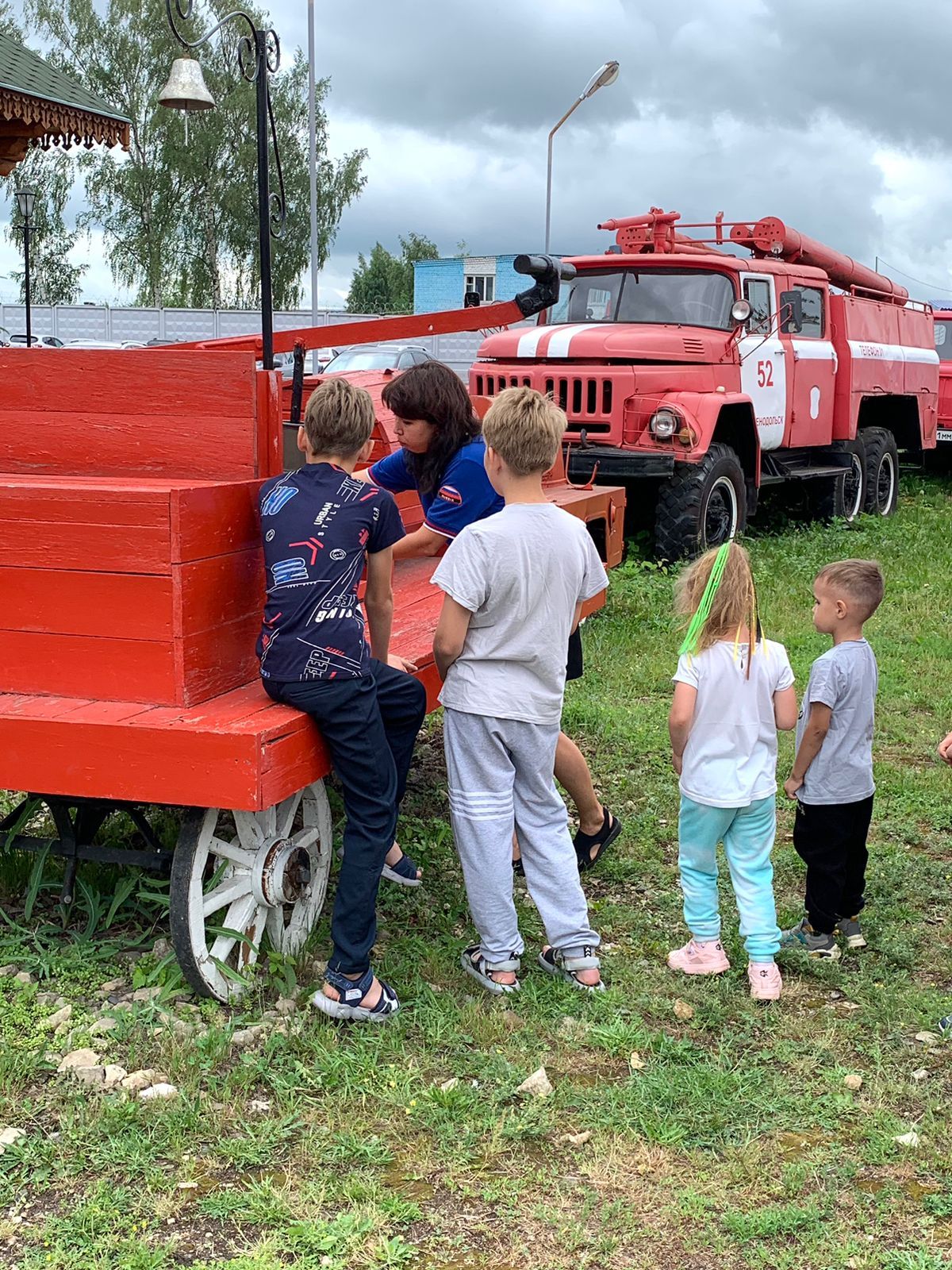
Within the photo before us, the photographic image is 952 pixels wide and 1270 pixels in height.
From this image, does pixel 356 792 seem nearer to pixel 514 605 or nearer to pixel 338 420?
pixel 514 605

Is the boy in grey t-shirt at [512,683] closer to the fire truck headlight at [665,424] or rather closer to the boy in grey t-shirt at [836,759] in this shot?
the boy in grey t-shirt at [836,759]

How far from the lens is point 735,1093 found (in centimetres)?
296

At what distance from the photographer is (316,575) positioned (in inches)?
124

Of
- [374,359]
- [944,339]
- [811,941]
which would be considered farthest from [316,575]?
[944,339]

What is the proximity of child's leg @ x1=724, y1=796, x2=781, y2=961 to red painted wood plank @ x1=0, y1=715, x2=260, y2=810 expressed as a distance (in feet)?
4.40

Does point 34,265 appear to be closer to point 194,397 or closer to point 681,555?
point 681,555

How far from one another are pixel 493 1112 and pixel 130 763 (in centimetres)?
112

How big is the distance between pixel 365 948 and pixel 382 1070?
0.32 metres

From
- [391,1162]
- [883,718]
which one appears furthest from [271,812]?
[883,718]

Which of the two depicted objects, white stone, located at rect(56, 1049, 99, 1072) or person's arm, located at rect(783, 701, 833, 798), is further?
person's arm, located at rect(783, 701, 833, 798)

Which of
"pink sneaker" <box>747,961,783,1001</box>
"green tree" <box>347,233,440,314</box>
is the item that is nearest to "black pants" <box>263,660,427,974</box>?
"pink sneaker" <box>747,961,783,1001</box>

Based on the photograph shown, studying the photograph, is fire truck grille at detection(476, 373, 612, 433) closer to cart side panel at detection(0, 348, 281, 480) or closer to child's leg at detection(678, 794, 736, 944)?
cart side panel at detection(0, 348, 281, 480)

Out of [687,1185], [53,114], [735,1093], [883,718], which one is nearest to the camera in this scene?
[687,1185]

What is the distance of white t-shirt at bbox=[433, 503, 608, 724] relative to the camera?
3.26 meters
